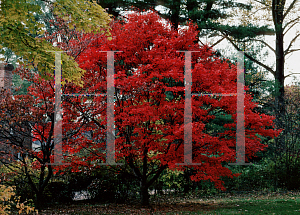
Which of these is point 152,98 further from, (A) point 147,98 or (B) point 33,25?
(B) point 33,25

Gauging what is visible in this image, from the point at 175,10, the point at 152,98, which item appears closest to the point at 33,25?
the point at 152,98

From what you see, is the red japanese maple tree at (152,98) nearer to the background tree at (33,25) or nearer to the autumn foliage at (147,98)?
the autumn foliage at (147,98)

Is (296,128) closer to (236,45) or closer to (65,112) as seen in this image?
(236,45)

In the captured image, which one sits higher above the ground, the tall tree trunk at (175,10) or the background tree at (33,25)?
the tall tree trunk at (175,10)

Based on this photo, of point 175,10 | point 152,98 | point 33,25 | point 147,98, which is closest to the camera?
point 33,25

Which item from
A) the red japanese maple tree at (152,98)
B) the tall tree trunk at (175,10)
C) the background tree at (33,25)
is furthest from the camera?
the tall tree trunk at (175,10)

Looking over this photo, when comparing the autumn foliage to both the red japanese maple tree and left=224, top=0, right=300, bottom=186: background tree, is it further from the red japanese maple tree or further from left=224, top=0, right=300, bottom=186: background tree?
left=224, top=0, right=300, bottom=186: background tree

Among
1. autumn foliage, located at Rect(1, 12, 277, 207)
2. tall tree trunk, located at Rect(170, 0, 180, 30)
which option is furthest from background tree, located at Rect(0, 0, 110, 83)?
tall tree trunk, located at Rect(170, 0, 180, 30)

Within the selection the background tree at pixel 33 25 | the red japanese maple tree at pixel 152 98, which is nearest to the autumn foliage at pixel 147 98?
the red japanese maple tree at pixel 152 98

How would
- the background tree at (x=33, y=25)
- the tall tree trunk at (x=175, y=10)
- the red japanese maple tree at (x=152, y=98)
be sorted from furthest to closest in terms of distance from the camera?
the tall tree trunk at (x=175, y=10) < the red japanese maple tree at (x=152, y=98) < the background tree at (x=33, y=25)

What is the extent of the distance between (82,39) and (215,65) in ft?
13.7

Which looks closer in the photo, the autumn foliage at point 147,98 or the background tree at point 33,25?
the background tree at point 33,25

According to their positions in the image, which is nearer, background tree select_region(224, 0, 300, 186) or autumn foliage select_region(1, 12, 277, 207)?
autumn foliage select_region(1, 12, 277, 207)

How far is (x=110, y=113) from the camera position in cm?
823
